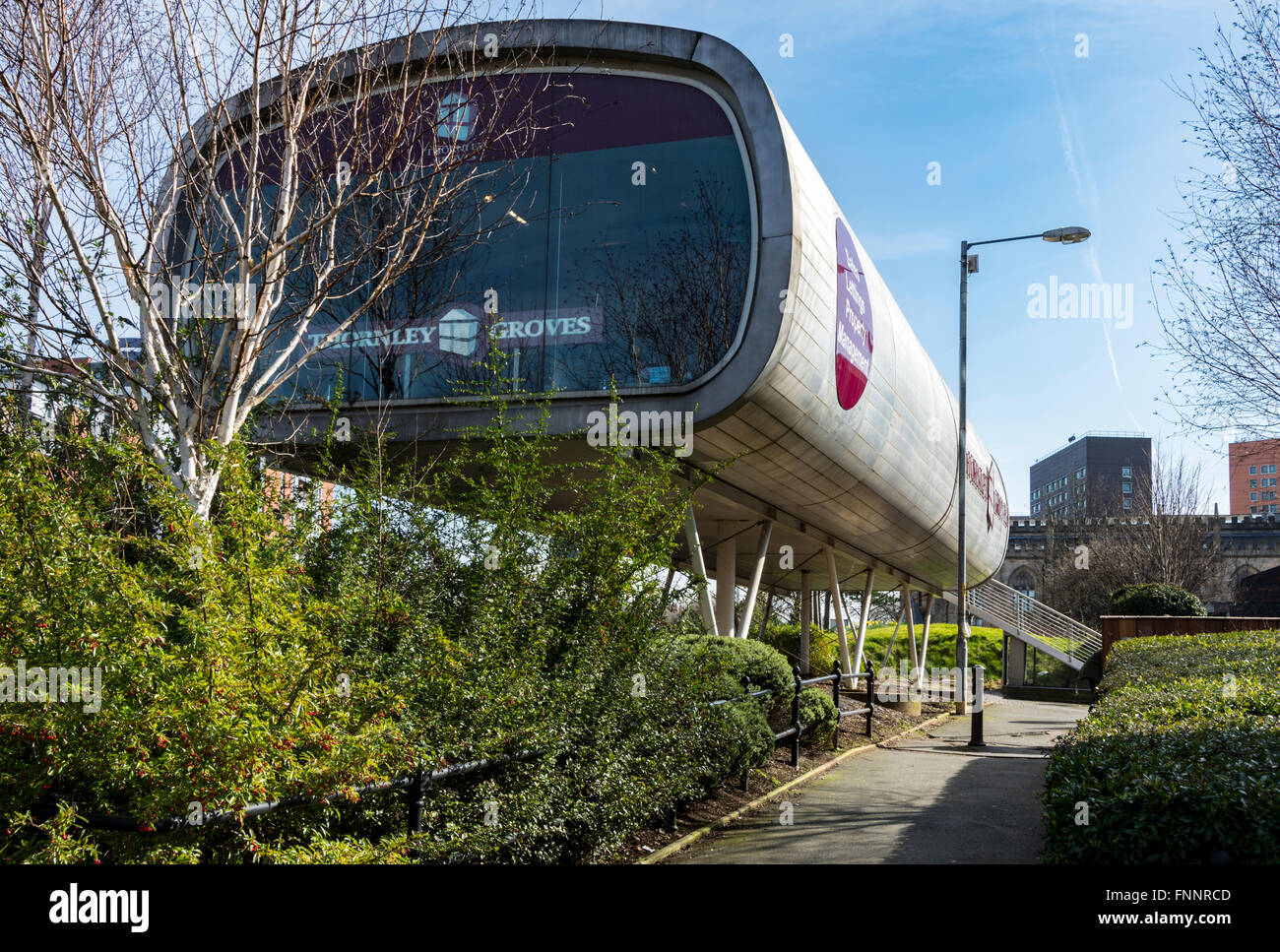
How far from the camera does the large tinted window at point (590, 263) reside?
37.7 feet

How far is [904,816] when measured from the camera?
28.7 ft

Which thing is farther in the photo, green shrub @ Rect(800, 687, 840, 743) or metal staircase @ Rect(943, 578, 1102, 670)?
metal staircase @ Rect(943, 578, 1102, 670)

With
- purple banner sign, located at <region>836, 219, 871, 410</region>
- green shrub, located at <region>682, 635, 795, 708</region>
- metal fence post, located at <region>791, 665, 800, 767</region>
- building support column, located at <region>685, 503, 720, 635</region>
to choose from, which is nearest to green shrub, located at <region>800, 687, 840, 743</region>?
green shrub, located at <region>682, 635, 795, 708</region>

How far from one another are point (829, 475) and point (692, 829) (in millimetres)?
7698

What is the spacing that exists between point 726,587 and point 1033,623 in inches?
976

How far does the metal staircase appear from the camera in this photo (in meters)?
34.7

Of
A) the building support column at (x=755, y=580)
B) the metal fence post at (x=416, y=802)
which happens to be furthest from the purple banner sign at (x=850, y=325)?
the metal fence post at (x=416, y=802)

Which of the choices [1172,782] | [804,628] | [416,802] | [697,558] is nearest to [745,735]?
[697,558]

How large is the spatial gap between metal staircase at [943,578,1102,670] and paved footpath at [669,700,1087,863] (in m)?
21.5

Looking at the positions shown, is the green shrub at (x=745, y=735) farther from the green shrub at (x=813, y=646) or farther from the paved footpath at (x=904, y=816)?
the green shrub at (x=813, y=646)

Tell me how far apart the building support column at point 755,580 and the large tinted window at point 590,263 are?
4.71m

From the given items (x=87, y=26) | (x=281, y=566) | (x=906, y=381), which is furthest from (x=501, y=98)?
(x=906, y=381)

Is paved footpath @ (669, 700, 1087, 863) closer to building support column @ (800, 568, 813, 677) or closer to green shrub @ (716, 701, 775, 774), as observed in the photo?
green shrub @ (716, 701, 775, 774)
